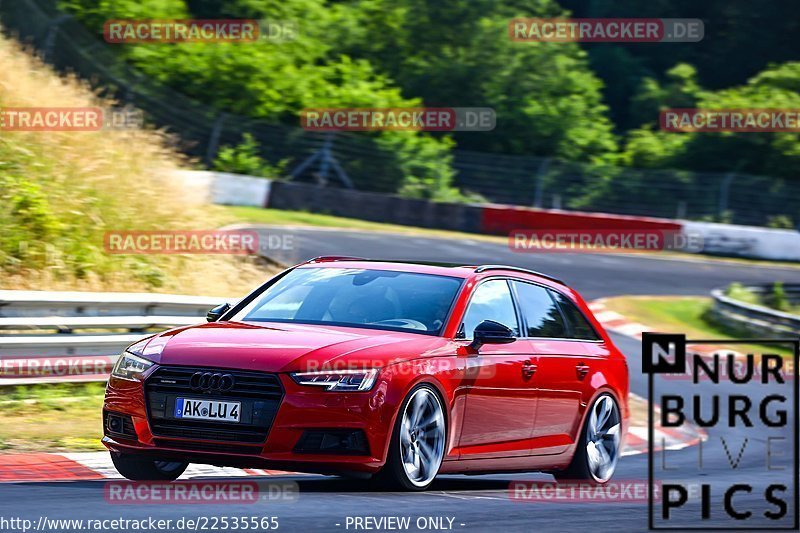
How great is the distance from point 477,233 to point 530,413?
80.3 feet

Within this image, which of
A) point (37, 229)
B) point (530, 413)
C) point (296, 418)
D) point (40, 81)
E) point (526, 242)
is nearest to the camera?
point (296, 418)

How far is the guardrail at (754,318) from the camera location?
71.3 ft

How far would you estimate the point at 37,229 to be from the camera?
15.2 metres

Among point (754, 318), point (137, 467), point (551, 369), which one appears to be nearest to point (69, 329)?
point (137, 467)

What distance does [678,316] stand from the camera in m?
23.6

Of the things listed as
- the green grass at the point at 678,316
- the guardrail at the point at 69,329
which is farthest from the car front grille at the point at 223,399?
the green grass at the point at 678,316

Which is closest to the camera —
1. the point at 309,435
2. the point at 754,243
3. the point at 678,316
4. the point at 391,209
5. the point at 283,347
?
the point at 309,435

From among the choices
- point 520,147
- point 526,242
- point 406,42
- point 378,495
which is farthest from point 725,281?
point 378,495

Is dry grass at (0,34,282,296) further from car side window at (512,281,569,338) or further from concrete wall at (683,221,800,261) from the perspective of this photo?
concrete wall at (683,221,800,261)

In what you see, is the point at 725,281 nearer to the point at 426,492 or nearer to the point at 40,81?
the point at 40,81

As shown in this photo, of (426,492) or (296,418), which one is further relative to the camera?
(426,492)

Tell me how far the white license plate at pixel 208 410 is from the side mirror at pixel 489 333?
5.54ft

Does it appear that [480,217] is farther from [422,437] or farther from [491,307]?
[422,437]

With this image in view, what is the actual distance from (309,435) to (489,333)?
1.54m
